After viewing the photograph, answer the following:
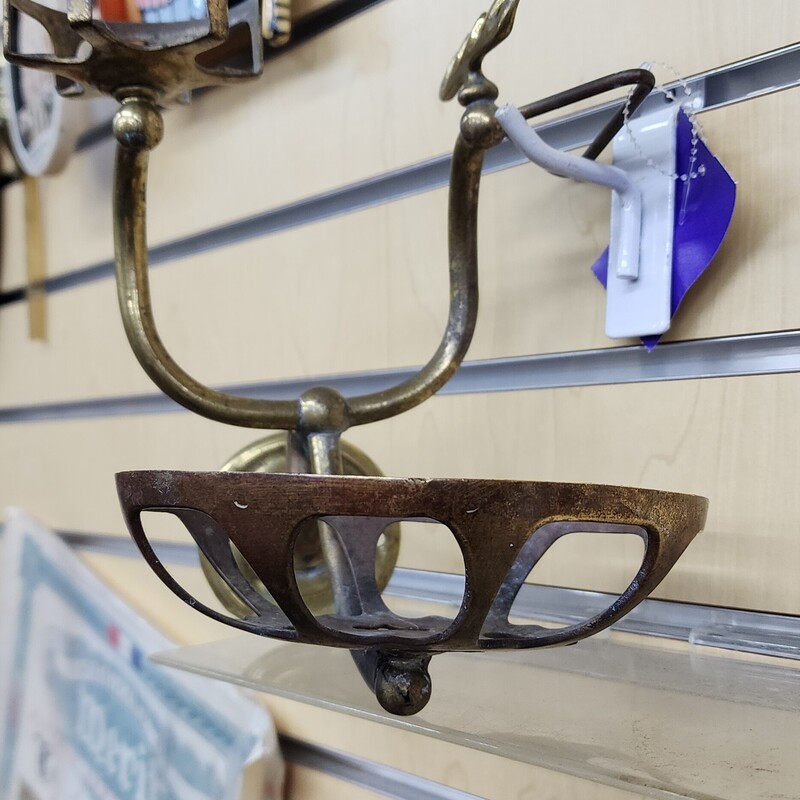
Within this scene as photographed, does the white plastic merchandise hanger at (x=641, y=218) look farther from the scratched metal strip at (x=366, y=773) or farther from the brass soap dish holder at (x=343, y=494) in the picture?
the scratched metal strip at (x=366, y=773)

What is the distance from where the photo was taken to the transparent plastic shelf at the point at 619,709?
11.5 inches

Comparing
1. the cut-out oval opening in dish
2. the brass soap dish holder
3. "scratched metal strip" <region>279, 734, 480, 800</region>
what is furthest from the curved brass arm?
"scratched metal strip" <region>279, 734, 480, 800</region>

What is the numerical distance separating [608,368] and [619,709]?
19 centimetres

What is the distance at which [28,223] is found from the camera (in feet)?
3.14

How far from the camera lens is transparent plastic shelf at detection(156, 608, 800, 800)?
292 mm

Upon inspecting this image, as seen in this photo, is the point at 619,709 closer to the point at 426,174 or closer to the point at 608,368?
the point at 608,368

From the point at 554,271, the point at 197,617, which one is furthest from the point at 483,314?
the point at 197,617

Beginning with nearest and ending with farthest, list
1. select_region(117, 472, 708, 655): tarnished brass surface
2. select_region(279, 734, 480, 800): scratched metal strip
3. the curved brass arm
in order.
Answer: select_region(117, 472, 708, 655): tarnished brass surface, the curved brass arm, select_region(279, 734, 480, 800): scratched metal strip

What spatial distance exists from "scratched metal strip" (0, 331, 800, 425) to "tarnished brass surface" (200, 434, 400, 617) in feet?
0.35

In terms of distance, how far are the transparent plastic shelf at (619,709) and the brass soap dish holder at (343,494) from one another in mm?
51

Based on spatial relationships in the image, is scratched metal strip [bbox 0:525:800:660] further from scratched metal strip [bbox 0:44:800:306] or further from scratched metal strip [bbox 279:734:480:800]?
scratched metal strip [bbox 0:44:800:306]

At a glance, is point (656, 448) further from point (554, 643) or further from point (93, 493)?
point (93, 493)

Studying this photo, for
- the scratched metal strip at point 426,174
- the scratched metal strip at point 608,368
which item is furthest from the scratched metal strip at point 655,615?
the scratched metal strip at point 426,174

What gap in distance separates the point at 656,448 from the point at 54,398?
2.46 feet
